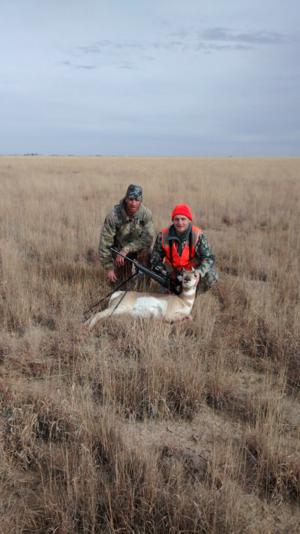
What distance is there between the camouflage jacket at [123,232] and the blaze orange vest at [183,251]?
0.70 meters

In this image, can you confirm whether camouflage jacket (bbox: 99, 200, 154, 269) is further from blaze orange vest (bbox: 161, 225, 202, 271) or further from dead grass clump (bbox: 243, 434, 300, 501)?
dead grass clump (bbox: 243, 434, 300, 501)

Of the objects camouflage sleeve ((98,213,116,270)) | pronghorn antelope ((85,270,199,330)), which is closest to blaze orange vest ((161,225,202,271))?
pronghorn antelope ((85,270,199,330))

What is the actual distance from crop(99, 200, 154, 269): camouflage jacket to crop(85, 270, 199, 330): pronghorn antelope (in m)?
1.10

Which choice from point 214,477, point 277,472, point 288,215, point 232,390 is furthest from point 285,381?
point 288,215

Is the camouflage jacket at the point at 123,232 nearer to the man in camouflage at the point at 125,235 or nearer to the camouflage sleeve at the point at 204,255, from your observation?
the man in camouflage at the point at 125,235

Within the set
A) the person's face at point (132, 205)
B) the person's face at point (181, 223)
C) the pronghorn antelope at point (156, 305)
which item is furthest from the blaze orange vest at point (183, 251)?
the person's face at point (132, 205)

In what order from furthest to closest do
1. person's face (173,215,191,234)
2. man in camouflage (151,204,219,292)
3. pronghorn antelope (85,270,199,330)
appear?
man in camouflage (151,204,219,292), person's face (173,215,191,234), pronghorn antelope (85,270,199,330)

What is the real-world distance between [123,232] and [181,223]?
47.1 inches

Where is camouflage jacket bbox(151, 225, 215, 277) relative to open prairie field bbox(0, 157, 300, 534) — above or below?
above

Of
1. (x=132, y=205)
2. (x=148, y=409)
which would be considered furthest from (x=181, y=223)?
(x=148, y=409)

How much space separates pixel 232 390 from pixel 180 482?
110 centimetres

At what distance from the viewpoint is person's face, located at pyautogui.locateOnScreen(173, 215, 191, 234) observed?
450 centimetres

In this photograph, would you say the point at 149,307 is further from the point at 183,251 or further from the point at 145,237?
the point at 145,237

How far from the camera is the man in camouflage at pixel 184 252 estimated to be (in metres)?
4.69
